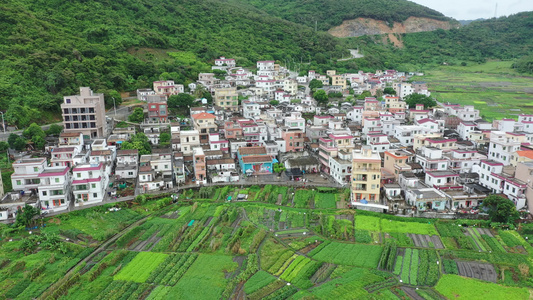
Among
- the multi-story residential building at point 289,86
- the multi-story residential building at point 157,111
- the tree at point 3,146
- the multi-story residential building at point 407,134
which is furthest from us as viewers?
the multi-story residential building at point 289,86

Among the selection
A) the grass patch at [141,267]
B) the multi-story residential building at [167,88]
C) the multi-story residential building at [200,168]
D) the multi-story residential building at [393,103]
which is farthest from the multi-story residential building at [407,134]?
the multi-story residential building at [167,88]

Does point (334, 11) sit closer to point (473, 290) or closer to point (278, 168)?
point (278, 168)

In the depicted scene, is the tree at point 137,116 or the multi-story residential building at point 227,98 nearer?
the tree at point 137,116

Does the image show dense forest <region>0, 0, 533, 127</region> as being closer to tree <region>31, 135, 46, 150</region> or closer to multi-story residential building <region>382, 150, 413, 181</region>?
tree <region>31, 135, 46, 150</region>

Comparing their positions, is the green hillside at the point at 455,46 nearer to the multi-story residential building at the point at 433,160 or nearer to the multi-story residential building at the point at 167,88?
the multi-story residential building at the point at 167,88

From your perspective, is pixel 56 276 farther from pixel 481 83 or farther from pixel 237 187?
pixel 481 83

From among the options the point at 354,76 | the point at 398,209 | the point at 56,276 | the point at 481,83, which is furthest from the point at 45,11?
the point at 481,83
